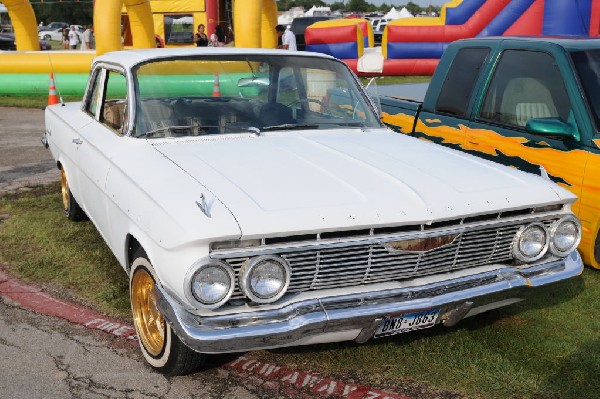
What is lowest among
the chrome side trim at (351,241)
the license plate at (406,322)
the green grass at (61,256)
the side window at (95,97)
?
the green grass at (61,256)

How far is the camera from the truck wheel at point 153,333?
331 cm

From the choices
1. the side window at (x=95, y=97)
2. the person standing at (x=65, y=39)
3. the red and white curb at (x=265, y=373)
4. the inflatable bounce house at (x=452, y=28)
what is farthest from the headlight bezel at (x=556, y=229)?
the person standing at (x=65, y=39)

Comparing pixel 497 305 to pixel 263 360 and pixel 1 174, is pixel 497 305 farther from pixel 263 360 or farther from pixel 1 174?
pixel 1 174

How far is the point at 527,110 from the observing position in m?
5.26

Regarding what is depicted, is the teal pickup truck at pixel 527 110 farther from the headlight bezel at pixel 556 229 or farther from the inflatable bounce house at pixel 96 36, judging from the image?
the inflatable bounce house at pixel 96 36

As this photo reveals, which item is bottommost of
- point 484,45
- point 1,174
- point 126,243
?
point 1,174

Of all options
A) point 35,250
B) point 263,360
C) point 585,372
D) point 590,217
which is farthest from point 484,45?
point 35,250

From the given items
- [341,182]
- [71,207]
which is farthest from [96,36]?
[341,182]

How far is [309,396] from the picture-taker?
3320 millimetres

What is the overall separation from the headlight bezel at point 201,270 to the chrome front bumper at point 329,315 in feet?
0.23

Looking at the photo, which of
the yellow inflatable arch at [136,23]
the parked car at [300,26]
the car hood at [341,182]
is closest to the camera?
the car hood at [341,182]

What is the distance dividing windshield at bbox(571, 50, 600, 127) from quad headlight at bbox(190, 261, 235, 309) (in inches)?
122

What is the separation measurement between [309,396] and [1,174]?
634cm

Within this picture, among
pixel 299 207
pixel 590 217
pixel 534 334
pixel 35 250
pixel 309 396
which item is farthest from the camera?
pixel 35 250
